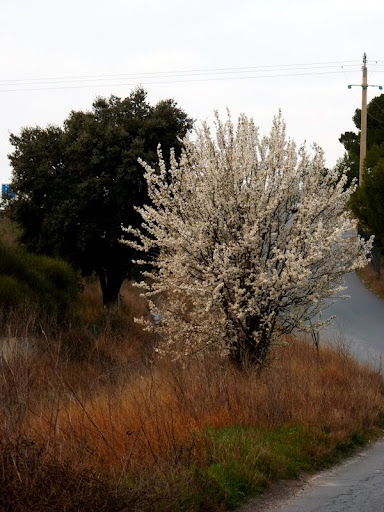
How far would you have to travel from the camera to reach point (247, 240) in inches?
559

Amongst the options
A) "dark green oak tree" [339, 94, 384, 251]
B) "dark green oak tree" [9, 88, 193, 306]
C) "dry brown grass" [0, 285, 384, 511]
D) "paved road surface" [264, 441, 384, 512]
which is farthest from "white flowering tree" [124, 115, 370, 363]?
"dark green oak tree" [339, 94, 384, 251]

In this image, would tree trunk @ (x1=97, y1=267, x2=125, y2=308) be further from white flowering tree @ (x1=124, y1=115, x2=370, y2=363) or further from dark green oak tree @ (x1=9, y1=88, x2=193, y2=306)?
white flowering tree @ (x1=124, y1=115, x2=370, y2=363)

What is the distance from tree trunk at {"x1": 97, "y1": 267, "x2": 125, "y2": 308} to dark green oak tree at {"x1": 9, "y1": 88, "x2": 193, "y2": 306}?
3 centimetres

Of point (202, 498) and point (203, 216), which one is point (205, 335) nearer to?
point (203, 216)

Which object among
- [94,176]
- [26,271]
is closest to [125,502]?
[26,271]

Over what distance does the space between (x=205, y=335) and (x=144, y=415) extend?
4754 mm

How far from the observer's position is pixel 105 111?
31.5m

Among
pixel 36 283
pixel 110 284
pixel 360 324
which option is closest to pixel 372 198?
pixel 360 324

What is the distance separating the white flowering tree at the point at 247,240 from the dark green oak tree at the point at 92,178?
14118mm

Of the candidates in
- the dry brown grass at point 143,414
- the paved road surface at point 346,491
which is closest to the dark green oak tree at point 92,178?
the dry brown grass at point 143,414

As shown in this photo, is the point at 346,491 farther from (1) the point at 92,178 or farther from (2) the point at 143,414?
(1) the point at 92,178

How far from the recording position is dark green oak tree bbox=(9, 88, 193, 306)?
29672mm

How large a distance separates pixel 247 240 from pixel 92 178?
16264mm

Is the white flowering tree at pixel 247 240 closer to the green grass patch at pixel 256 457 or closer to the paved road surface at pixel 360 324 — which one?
the green grass patch at pixel 256 457
